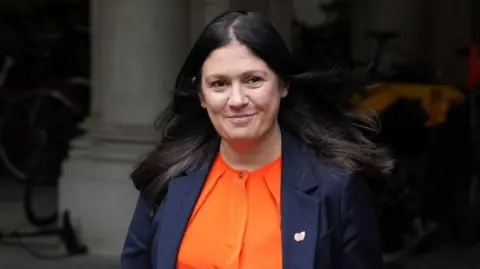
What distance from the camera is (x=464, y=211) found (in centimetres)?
889

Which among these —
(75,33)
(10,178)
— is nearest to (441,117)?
(75,33)

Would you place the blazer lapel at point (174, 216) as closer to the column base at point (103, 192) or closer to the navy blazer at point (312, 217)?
the navy blazer at point (312, 217)

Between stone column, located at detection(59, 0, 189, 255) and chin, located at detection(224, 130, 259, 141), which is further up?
chin, located at detection(224, 130, 259, 141)

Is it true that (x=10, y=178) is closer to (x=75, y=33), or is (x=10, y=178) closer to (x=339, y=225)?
(x=75, y=33)

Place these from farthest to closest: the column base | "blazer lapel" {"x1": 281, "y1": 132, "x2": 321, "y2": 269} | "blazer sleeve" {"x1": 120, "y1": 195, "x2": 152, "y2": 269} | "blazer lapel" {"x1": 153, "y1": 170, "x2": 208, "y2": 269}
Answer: the column base, "blazer sleeve" {"x1": 120, "y1": 195, "x2": 152, "y2": 269}, "blazer lapel" {"x1": 153, "y1": 170, "x2": 208, "y2": 269}, "blazer lapel" {"x1": 281, "y1": 132, "x2": 321, "y2": 269}

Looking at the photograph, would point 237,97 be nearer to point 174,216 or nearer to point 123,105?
point 174,216

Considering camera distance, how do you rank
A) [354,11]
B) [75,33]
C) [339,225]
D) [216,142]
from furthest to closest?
1. [354,11]
2. [75,33]
3. [216,142]
4. [339,225]

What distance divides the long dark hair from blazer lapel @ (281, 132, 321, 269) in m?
0.08

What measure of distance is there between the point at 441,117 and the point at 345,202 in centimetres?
558

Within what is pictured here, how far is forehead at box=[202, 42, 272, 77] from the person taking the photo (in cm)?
269

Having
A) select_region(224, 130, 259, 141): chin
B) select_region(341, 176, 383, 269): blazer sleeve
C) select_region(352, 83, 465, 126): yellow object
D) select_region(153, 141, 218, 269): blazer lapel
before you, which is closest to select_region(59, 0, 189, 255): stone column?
select_region(352, 83, 465, 126): yellow object

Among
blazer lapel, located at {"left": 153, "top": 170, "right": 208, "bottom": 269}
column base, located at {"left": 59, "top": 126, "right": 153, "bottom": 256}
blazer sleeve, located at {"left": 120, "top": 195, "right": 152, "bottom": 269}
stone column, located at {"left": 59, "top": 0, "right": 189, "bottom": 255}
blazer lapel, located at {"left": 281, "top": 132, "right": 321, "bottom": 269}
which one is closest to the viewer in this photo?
blazer lapel, located at {"left": 281, "top": 132, "right": 321, "bottom": 269}

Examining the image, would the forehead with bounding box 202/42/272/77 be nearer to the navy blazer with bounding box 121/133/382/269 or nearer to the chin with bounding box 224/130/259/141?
the chin with bounding box 224/130/259/141

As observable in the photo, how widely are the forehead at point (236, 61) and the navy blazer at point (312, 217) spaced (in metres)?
0.27
